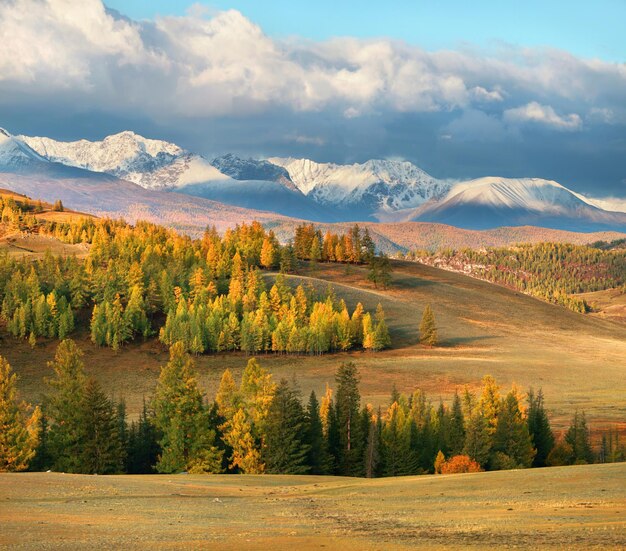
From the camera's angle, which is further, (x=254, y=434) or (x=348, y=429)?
(x=348, y=429)

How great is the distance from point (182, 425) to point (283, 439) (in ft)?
30.2

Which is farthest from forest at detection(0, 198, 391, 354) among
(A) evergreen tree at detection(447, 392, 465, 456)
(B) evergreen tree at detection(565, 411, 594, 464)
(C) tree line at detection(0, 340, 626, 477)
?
(B) evergreen tree at detection(565, 411, 594, 464)

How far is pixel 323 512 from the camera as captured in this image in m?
40.7

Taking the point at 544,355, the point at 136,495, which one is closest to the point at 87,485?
the point at 136,495

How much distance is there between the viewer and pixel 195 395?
242 ft

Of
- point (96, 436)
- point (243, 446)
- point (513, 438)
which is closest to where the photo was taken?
point (96, 436)

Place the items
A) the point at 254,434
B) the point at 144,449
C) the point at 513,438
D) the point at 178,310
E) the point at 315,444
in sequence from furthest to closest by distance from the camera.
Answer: the point at 178,310
the point at 513,438
the point at 315,444
the point at 144,449
the point at 254,434

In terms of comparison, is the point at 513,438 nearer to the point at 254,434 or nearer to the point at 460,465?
the point at 460,465

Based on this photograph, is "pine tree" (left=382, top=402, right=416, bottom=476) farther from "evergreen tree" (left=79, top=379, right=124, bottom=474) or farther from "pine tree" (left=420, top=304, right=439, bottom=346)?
"pine tree" (left=420, top=304, right=439, bottom=346)

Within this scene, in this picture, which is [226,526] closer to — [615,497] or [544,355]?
[615,497]

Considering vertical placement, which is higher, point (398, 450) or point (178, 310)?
point (178, 310)

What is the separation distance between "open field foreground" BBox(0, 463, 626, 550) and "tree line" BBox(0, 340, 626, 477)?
13525mm

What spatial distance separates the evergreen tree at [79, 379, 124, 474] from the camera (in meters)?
67.6

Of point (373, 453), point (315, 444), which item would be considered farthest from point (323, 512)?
point (373, 453)
